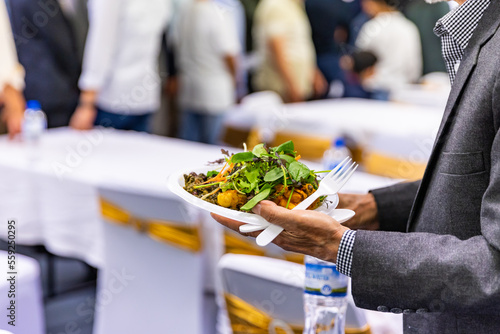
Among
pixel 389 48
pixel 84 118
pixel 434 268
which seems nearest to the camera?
pixel 434 268

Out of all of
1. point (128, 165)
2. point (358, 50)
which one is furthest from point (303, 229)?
point (358, 50)

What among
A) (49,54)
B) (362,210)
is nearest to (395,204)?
(362,210)

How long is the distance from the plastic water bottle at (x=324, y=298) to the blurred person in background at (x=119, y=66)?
6.53 ft

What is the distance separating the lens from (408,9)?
6.82 metres

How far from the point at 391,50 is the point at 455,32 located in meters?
5.05

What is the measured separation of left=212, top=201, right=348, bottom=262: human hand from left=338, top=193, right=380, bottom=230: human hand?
0.96 feet

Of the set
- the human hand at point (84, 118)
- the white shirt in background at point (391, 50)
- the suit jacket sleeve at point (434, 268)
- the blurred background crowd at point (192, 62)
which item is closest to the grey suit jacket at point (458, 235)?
the suit jacket sleeve at point (434, 268)

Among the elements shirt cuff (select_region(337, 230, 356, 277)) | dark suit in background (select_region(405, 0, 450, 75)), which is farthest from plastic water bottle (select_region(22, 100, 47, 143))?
dark suit in background (select_region(405, 0, 450, 75))

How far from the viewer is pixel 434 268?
82 cm

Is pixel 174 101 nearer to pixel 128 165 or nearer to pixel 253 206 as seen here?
pixel 128 165

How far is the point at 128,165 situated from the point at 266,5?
3087 mm

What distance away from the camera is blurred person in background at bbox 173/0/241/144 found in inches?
171

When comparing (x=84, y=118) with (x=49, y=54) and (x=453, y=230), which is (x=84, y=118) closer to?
(x=49, y=54)

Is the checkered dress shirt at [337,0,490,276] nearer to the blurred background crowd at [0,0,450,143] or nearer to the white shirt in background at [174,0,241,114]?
the blurred background crowd at [0,0,450,143]
